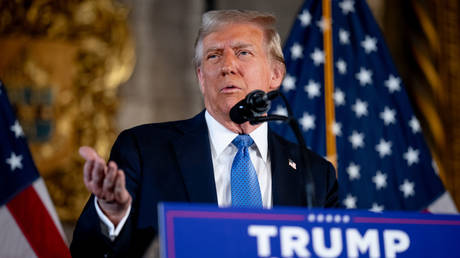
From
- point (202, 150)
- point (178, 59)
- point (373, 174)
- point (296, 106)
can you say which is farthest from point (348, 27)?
point (202, 150)

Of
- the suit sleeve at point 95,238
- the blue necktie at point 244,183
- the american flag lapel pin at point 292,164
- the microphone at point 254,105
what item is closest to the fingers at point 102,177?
the suit sleeve at point 95,238

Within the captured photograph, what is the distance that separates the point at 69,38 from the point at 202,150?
8.70 ft

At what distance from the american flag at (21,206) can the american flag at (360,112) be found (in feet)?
4.29

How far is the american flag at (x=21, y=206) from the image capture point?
2828mm

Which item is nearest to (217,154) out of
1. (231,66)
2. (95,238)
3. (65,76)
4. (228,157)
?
(228,157)

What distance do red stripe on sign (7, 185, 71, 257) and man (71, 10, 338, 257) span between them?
3.00 feet

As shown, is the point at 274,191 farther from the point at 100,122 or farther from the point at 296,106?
the point at 100,122

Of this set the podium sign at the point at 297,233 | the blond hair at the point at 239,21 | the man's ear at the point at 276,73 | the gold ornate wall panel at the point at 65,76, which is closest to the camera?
the podium sign at the point at 297,233

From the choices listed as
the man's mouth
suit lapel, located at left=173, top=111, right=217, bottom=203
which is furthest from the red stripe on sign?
the man's mouth

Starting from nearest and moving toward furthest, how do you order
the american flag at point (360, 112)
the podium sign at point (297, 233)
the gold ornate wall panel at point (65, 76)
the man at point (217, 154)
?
the podium sign at point (297, 233)
the man at point (217, 154)
the american flag at point (360, 112)
the gold ornate wall panel at point (65, 76)

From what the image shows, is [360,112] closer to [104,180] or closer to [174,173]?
[174,173]

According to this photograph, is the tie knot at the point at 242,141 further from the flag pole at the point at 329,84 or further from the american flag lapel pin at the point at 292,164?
the flag pole at the point at 329,84

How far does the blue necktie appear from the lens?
209cm

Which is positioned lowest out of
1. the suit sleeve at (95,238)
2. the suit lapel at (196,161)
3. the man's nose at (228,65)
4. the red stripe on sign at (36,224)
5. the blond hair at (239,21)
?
the red stripe on sign at (36,224)
